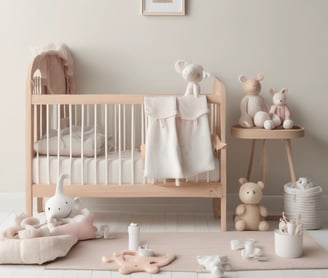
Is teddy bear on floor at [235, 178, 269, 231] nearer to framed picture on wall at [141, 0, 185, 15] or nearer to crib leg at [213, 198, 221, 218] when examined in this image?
crib leg at [213, 198, 221, 218]

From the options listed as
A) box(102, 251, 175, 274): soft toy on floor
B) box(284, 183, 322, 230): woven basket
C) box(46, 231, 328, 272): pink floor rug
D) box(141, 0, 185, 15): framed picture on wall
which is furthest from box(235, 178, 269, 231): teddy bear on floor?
box(141, 0, 185, 15): framed picture on wall

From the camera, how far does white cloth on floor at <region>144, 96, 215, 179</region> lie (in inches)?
129

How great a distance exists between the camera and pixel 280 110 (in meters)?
3.63

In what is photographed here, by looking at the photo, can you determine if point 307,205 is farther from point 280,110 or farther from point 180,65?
point 180,65

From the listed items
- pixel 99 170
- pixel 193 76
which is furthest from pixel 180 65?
pixel 99 170

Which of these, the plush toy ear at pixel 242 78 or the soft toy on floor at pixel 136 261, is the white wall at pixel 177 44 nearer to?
the plush toy ear at pixel 242 78

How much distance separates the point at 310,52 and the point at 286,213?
1015mm

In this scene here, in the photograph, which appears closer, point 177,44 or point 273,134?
point 273,134

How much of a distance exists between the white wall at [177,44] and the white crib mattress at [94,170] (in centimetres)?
63

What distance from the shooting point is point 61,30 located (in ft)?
12.5

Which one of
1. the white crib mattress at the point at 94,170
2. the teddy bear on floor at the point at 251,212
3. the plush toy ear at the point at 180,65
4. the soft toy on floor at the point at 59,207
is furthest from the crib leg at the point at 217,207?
the soft toy on floor at the point at 59,207

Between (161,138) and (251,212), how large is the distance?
0.66m

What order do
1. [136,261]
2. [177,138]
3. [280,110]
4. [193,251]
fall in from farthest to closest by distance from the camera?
[280,110] → [177,138] → [193,251] → [136,261]

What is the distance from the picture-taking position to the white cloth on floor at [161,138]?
10.7 feet
